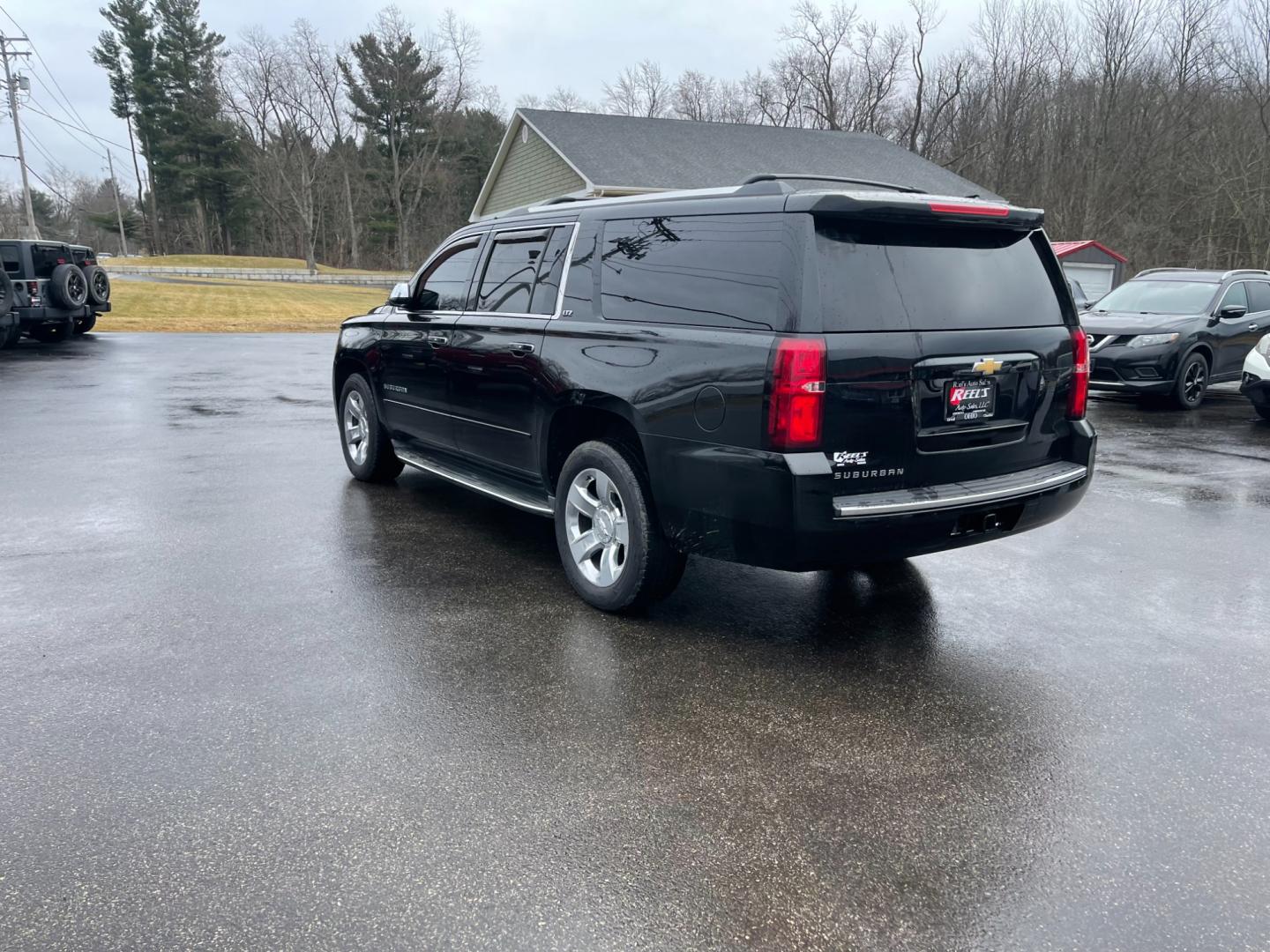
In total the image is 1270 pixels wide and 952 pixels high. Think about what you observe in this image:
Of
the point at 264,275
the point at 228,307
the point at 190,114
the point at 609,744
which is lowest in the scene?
the point at 228,307

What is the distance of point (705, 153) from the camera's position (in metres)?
32.1

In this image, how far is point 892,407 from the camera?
3883 millimetres

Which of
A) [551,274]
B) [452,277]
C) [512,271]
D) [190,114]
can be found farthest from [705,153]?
[190,114]

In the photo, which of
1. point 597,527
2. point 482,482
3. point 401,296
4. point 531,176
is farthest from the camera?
point 531,176

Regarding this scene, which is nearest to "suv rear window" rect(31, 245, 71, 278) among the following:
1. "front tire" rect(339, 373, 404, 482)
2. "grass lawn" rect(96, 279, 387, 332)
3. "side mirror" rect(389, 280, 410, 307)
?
"grass lawn" rect(96, 279, 387, 332)

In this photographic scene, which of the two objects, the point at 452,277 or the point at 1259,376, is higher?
the point at 452,277

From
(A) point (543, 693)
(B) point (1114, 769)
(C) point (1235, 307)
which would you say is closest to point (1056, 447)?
(B) point (1114, 769)

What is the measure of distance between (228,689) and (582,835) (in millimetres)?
1752

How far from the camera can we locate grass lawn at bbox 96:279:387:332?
2422 centimetres

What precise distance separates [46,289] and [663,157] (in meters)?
18.9

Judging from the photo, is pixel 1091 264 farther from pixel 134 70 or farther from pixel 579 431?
pixel 134 70

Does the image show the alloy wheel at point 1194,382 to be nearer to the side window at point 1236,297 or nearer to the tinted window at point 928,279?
the side window at point 1236,297

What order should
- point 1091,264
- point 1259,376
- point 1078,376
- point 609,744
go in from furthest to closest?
point 1091,264, point 1259,376, point 1078,376, point 609,744

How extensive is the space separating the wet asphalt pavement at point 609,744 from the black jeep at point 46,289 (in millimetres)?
14141
